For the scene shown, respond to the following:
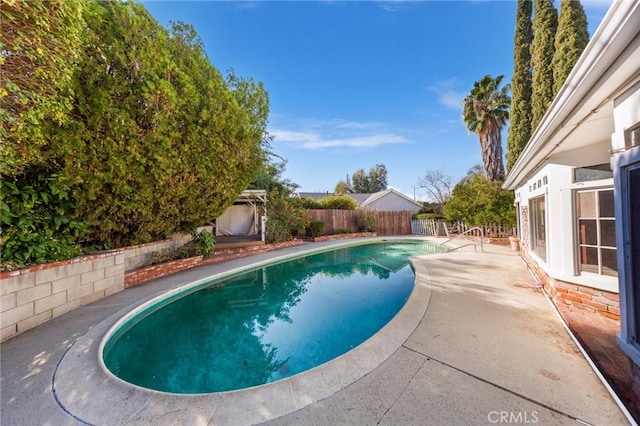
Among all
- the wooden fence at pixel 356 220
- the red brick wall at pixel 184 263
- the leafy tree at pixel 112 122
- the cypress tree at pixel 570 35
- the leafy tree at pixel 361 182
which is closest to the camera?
the leafy tree at pixel 112 122

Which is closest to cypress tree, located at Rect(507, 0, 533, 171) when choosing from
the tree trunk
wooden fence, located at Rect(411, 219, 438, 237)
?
the tree trunk

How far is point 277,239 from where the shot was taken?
42.4 ft

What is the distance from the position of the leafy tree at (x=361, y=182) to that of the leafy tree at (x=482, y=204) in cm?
2828

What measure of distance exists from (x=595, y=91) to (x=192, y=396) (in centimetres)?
500

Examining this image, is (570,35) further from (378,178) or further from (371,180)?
(371,180)

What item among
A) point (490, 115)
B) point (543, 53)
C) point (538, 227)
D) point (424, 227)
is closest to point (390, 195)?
point (424, 227)

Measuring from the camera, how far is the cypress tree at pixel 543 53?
1142 centimetres

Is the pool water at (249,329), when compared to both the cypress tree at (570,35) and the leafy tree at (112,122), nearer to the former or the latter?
the leafy tree at (112,122)

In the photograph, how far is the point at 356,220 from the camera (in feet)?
59.4

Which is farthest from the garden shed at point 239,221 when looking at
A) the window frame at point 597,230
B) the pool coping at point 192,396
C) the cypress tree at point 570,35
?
the cypress tree at point 570,35

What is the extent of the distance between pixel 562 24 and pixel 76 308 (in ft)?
61.7

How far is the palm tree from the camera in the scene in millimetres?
16016

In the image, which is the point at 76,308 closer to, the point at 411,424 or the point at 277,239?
the point at 411,424

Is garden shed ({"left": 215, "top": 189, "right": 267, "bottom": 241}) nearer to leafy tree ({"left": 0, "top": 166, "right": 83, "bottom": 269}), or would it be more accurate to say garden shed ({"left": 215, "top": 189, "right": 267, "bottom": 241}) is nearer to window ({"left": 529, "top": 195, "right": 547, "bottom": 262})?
leafy tree ({"left": 0, "top": 166, "right": 83, "bottom": 269})
